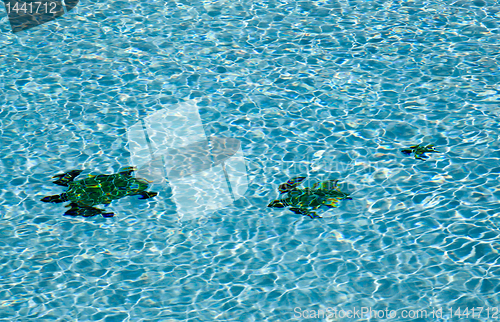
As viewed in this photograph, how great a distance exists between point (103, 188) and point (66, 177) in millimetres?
370

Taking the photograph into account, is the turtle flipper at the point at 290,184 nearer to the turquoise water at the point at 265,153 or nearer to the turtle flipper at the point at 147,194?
the turquoise water at the point at 265,153

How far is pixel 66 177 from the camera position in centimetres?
512

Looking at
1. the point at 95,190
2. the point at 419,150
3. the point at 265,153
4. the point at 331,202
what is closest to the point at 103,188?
the point at 95,190

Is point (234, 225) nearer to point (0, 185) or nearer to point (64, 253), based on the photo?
point (64, 253)

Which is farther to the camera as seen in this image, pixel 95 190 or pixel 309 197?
pixel 95 190

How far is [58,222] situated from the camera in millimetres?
4699

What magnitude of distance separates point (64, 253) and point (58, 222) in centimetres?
35

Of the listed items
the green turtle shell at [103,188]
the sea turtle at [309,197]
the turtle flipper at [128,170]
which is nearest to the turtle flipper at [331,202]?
the sea turtle at [309,197]

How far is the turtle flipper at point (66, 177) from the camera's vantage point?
5.07m

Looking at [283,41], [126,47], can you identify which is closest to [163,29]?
[126,47]

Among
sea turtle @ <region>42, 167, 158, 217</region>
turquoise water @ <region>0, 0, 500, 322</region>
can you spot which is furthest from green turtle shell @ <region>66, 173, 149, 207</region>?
turquoise water @ <region>0, 0, 500, 322</region>

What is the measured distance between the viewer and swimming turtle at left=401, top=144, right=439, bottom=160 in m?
5.16

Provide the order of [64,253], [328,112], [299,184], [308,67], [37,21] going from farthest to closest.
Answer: [37,21] → [308,67] → [328,112] → [299,184] → [64,253]

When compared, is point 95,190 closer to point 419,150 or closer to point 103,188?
point 103,188
